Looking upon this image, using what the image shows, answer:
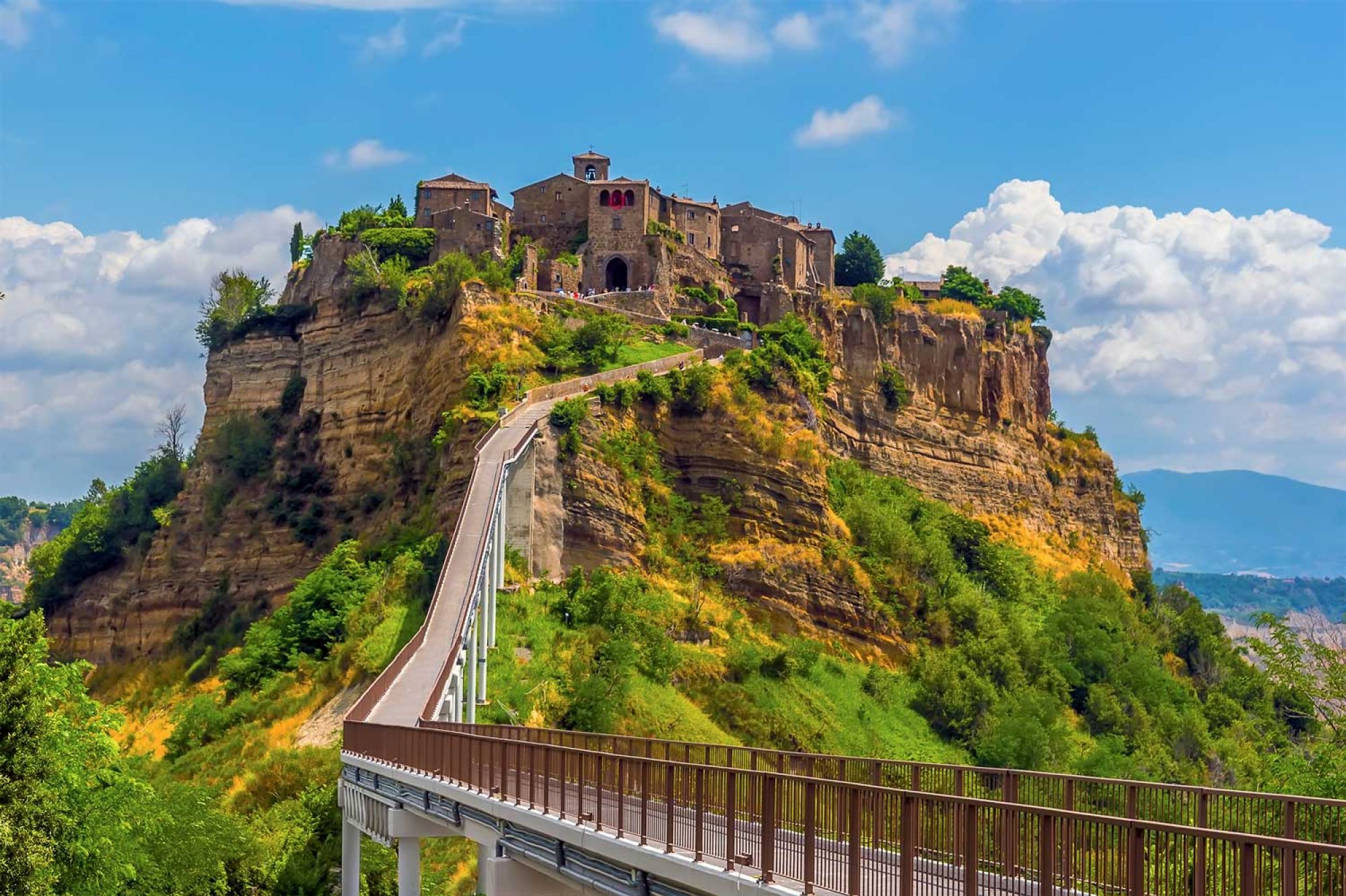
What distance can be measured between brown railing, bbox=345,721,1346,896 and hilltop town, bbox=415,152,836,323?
62317mm

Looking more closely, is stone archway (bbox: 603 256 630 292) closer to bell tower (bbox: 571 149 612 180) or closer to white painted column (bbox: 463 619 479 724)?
bell tower (bbox: 571 149 612 180)

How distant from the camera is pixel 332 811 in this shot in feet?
149

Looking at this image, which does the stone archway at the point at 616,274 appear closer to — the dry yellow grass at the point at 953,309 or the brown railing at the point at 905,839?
the dry yellow grass at the point at 953,309

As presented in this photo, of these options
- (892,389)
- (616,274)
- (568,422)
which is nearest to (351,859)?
(568,422)

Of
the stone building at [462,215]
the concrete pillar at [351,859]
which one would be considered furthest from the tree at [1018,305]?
the concrete pillar at [351,859]

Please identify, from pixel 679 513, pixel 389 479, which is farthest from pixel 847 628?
pixel 389 479

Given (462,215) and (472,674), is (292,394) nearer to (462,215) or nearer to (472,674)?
(462,215)

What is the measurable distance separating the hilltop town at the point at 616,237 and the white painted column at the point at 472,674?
3480cm

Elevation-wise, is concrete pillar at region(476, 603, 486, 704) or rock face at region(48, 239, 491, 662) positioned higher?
rock face at region(48, 239, 491, 662)

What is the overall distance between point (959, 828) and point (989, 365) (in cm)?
8677

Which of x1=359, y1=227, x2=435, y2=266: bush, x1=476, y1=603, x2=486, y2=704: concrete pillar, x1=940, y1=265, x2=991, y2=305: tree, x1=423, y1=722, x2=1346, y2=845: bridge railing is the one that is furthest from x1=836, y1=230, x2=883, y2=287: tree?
x1=423, y1=722, x2=1346, y2=845: bridge railing

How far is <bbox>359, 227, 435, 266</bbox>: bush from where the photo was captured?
277 feet

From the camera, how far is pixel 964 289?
10912 centimetres

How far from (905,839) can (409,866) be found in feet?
62.9
